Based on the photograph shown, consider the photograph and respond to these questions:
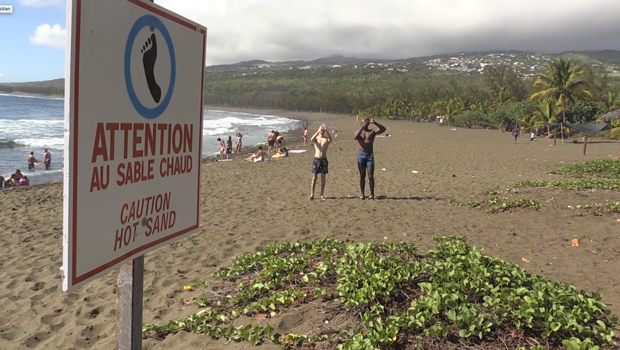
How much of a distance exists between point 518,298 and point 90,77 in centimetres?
294

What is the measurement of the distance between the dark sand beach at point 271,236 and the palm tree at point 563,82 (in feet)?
85.1

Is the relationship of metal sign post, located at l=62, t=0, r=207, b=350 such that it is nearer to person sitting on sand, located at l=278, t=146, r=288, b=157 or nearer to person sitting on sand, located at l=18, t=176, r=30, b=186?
person sitting on sand, located at l=18, t=176, r=30, b=186

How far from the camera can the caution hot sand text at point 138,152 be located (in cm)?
138

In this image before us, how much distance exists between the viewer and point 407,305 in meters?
3.46

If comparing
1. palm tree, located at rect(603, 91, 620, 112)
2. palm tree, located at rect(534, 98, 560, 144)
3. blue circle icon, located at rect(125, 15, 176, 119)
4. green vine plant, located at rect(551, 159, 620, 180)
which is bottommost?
green vine plant, located at rect(551, 159, 620, 180)

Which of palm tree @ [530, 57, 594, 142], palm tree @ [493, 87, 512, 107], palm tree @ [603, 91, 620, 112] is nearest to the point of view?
palm tree @ [530, 57, 594, 142]

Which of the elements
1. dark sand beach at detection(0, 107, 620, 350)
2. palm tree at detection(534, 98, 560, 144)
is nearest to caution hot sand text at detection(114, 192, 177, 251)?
dark sand beach at detection(0, 107, 620, 350)

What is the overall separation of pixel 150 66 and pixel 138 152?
0.28 m

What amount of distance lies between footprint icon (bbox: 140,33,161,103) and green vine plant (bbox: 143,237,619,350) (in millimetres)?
2002

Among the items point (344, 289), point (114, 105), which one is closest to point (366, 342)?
point (344, 289)

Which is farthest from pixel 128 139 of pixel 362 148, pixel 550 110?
pixel 550 110

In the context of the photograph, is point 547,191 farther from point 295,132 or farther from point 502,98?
point 502,98

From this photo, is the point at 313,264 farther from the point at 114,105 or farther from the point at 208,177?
the point at 208,177

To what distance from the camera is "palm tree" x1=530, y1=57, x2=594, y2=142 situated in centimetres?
3531
